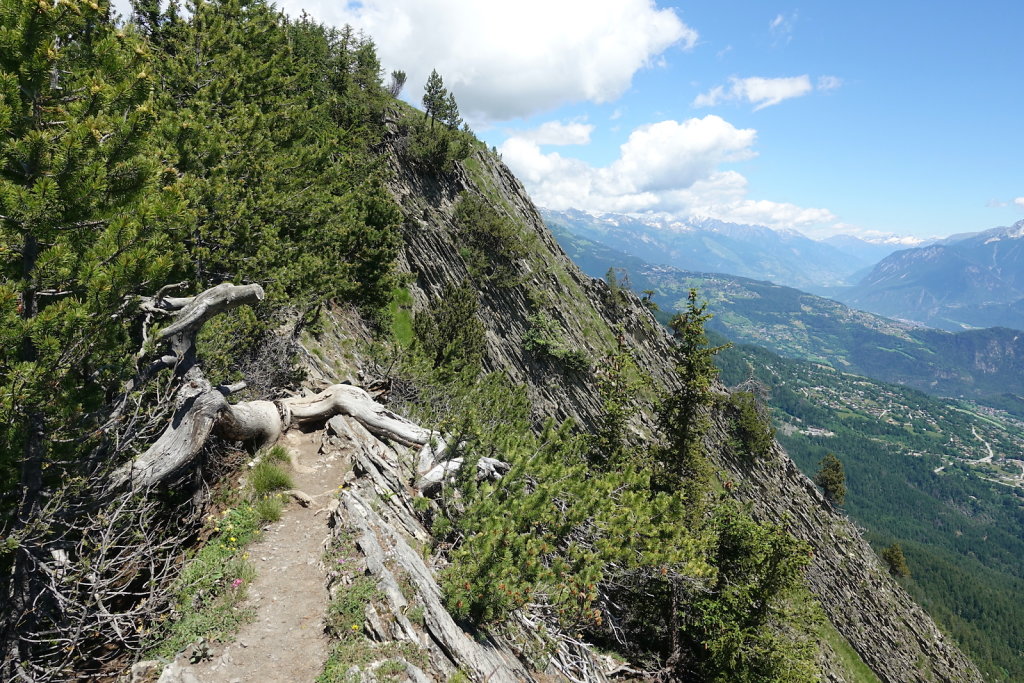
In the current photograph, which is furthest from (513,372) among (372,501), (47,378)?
(47,378)

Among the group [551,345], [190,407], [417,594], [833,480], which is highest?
[190,407]

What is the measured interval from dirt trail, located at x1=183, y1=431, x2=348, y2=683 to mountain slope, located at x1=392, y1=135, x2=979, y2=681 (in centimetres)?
3402

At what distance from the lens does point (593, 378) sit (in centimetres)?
4738

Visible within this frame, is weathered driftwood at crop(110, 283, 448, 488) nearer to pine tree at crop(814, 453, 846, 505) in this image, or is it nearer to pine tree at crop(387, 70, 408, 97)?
pine tree at crop(387, 70, 408, 97)

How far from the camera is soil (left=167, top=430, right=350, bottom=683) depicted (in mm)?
6977

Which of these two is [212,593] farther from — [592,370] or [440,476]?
[592,370]

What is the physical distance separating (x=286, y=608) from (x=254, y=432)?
5.30m

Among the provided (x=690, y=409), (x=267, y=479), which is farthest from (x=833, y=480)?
(x=267, y=479)

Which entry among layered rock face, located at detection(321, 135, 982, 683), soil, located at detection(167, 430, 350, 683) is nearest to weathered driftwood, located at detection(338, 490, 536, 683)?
soil, located at detection(167, 430, 350, 683)

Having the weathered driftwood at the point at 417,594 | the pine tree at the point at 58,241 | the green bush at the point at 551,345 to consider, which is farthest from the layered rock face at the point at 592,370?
the pine tree at the point at 58,241

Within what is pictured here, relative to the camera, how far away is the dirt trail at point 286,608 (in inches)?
275

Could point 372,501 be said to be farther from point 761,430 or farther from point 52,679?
point 761,430

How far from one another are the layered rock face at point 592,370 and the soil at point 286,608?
33.0 m

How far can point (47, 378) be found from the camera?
572 cm
